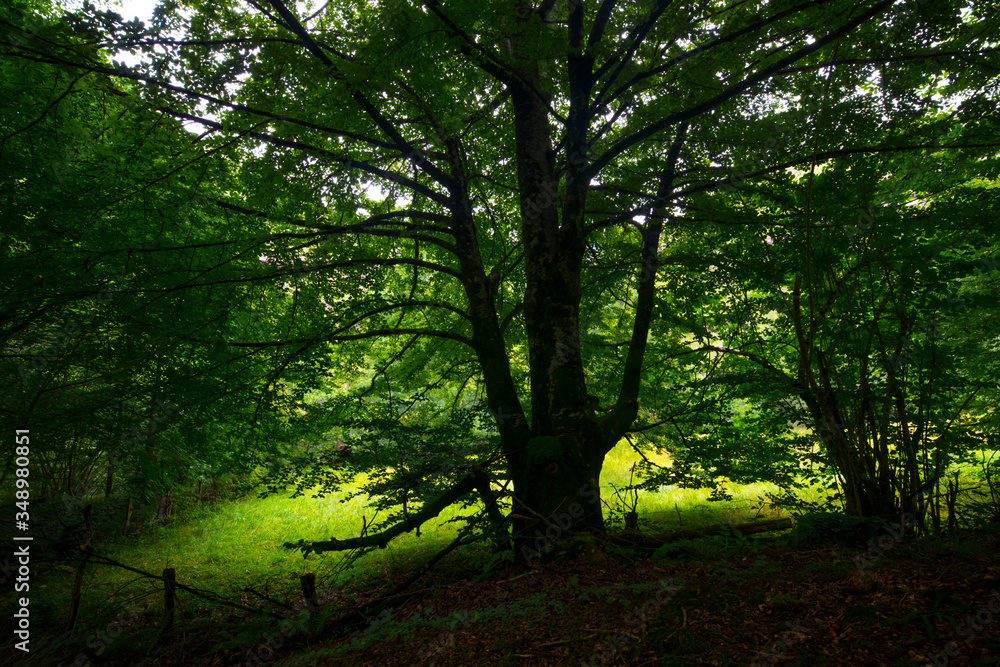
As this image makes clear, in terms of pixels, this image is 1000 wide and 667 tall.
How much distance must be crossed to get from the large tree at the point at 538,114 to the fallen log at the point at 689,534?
32 centimetres

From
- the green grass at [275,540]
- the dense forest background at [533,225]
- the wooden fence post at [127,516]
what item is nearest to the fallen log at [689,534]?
the dense forest background at [533,225]

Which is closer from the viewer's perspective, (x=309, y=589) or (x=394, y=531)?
(x=394, y=531)

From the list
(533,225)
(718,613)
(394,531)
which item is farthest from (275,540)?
(718,613)

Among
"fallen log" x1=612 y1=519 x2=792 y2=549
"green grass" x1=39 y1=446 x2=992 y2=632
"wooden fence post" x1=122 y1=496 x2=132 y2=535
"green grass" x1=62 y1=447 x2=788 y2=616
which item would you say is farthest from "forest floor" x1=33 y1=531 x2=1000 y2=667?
"wooden fence post" x1=122 y1=496 x2=132 y2=535

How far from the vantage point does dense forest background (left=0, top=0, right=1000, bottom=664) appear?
4.07 m

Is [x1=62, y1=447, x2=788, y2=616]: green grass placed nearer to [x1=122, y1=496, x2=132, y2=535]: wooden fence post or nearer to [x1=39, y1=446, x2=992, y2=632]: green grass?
[x1=39, y1=446, x2=992, y2=632]: green grass

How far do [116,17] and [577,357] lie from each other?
5.09m

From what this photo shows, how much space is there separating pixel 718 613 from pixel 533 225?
160 inches

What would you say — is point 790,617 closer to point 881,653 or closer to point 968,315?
point 881,653

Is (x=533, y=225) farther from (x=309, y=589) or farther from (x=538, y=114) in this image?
(x=309, y=589)

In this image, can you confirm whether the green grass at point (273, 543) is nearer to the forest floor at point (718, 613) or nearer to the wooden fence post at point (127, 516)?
the wooden fence post at point (127, 516)

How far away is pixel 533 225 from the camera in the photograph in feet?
17.6

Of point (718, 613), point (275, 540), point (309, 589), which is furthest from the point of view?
point (275, 540)

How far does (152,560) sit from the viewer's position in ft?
34.7
